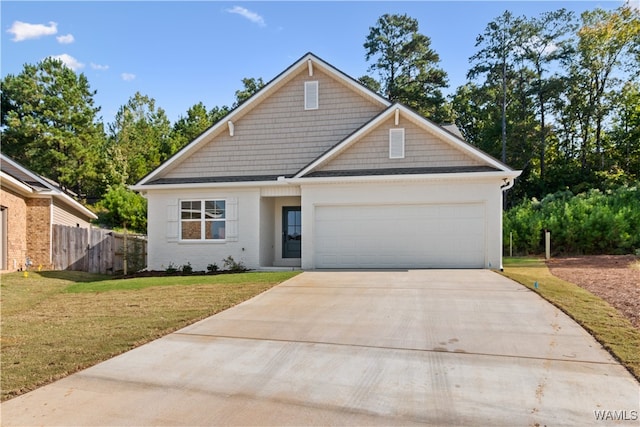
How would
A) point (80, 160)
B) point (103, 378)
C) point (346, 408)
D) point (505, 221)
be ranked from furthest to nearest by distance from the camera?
point (80, 160) < point (505, 221) < point (103, 378) < point (346, 408)

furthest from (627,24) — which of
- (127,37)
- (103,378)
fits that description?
(103,378)

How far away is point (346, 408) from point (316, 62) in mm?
13327

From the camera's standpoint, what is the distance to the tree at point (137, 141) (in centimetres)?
3803

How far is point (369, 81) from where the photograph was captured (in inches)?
1499

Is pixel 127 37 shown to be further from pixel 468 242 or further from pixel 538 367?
pixel 538 367

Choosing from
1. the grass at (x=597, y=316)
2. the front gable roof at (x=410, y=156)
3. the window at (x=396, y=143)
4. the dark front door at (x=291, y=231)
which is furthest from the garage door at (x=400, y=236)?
the grass at (x=597, y=316)

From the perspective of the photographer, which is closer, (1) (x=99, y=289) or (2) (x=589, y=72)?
(1) (x=99, y=289)

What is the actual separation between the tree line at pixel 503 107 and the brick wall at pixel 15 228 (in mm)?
14162

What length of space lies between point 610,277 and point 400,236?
5501 mm

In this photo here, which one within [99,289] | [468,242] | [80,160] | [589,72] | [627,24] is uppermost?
[627,24]

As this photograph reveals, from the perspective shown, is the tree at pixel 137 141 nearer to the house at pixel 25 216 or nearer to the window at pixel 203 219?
the house at pixel 25 216

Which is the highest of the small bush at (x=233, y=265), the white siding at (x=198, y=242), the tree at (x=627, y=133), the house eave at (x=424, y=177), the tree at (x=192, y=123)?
the tree at (x=192, y=123)

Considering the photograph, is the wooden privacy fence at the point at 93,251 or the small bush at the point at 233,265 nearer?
the small bush at the point at 233,265

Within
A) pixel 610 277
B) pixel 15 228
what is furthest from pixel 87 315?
pixel 610 277
